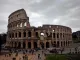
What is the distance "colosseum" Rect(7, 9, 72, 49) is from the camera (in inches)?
1783

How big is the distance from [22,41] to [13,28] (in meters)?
6.30

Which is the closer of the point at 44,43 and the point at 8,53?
the point at 8,53

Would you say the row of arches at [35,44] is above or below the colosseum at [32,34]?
below

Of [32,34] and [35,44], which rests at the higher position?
[32,34]

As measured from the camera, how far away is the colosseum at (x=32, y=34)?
149 ft

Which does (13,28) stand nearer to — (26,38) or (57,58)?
(26,38)

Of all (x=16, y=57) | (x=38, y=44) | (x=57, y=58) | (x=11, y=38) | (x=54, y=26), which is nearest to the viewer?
(x=57, y=58)

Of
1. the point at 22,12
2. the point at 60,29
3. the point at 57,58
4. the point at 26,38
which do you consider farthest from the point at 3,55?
the point at 60,29

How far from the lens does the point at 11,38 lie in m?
50.9

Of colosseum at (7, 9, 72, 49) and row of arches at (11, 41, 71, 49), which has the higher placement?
colosseum at (7, 9, 72, 49)

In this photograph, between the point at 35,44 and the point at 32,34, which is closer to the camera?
the point at 32,34

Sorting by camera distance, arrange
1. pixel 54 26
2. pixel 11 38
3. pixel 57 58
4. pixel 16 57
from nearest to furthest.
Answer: pixel 57 58
pixel 16 57
pixel 54 26
pixel 11 38

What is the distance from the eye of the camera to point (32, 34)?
45531 millimetres

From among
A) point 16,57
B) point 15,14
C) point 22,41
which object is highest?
point 15,14
